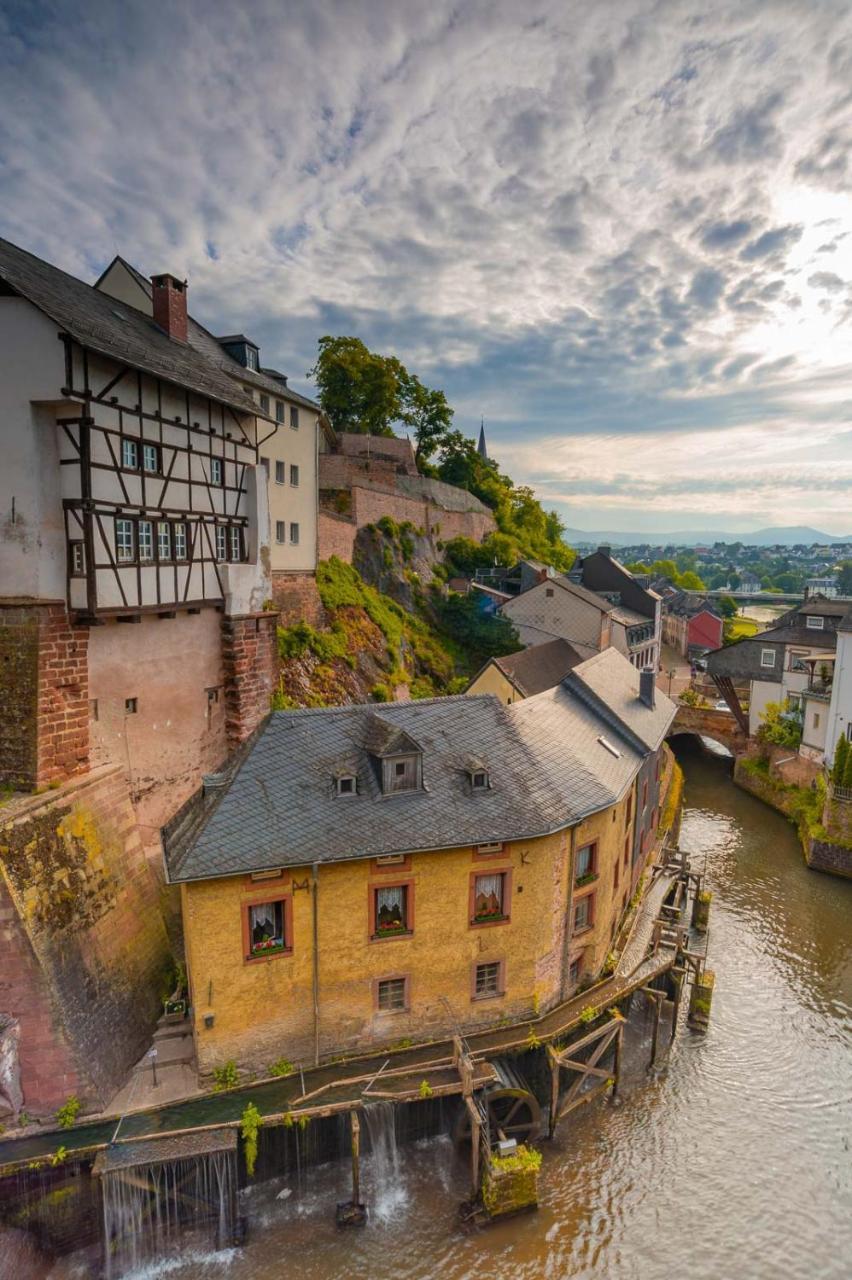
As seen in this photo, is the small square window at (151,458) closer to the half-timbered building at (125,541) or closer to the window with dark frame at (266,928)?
the half-timbered building at (125,541)

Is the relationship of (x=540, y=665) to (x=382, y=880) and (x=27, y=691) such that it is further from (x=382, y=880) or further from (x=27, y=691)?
(x=27, y=691)

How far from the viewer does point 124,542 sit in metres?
16.9

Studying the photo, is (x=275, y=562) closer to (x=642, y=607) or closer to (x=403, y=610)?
(x=403, y=610)

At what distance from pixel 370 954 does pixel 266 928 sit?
2542mm

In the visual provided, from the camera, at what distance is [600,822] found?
60.1ft

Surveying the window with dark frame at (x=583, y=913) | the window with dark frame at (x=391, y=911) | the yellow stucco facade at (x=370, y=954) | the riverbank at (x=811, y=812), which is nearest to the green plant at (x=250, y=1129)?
the yellow stucco facade at (x=370, y=954)

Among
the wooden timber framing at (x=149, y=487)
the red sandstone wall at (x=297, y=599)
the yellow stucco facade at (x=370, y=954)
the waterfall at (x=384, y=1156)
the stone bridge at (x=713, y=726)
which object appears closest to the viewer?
the yellow stucco facade at (x=370, y=954)

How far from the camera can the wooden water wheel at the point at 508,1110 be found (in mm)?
15359

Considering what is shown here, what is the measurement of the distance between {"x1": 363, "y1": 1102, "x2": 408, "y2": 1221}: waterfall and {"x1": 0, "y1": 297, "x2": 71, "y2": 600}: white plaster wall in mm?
14106

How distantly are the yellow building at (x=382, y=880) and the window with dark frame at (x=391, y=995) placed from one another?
0.14 ft

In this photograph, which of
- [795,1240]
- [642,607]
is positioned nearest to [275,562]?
[795,1240]

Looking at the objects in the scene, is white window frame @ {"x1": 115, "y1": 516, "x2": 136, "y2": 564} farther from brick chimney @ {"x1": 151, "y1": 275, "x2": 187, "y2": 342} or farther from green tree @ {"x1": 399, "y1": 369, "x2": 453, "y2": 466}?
green tree @ {"x1": 399, "y1": 369, "x2": 453, "y2": 466}

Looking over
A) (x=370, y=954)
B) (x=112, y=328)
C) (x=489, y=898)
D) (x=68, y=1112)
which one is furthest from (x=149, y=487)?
(x=68, y=1112)

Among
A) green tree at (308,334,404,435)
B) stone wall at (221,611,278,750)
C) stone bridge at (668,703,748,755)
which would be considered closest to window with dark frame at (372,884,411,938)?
stone wall at (221,611,278,750)
